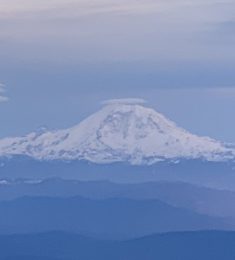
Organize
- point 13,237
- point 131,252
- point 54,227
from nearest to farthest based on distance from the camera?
point 131,252, point 13,237, point 54,227

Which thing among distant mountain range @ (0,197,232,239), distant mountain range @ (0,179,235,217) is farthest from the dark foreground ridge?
distant mountain range @ (0,179,235,217)

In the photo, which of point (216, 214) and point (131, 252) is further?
point (216, 214)

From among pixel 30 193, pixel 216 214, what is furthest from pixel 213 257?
pixel 30 193

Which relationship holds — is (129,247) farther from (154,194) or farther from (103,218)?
(154,194)

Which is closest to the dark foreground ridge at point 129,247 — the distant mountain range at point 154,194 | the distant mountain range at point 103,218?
the distant mountain range at point 103,218

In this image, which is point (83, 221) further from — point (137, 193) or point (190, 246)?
point (190, 246)

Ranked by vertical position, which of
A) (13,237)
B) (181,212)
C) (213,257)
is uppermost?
(181,212)

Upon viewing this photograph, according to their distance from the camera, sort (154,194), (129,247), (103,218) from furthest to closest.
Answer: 1. (154,194)
2. (103,218)
3. (129,247)

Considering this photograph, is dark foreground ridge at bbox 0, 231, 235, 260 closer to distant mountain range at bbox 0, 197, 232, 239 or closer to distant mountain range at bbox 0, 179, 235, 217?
distant mountain range at bbox 0, 197, 232, 239

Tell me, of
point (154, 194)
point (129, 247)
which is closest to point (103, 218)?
point (154, 194)
